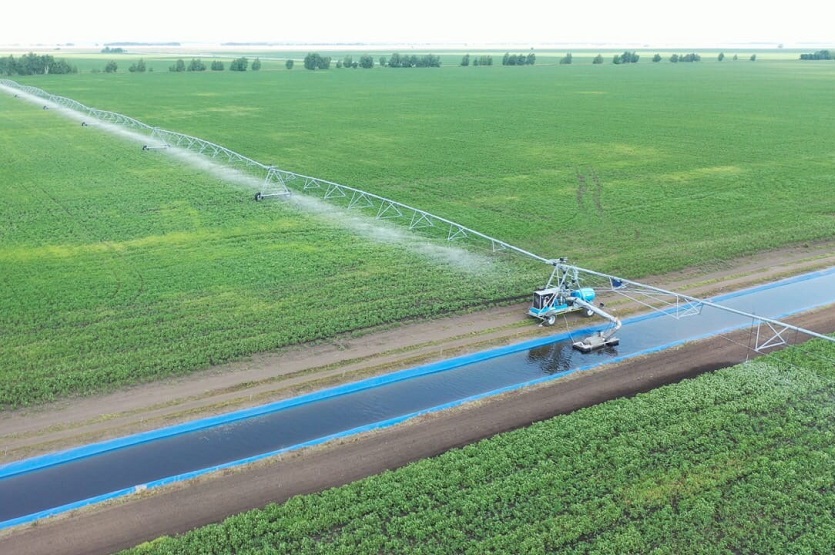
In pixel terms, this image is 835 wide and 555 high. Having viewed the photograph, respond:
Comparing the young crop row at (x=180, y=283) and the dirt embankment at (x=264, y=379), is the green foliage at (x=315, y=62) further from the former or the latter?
the dirt embankment at (x=264, y=379)

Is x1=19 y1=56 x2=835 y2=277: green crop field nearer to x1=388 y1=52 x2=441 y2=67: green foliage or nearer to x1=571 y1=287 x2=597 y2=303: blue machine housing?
x1=571 y1=287 x2=597 y2=303: blue machine housing

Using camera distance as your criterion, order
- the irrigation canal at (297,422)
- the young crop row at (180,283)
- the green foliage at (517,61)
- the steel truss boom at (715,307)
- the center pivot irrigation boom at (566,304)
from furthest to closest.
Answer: the green foliage at (517,61)
the center pivot irrigation boom at (566,304)
the steel truss boom at (715,307)
the young crop row at (180,283)
the irrigation canal at (297,422)

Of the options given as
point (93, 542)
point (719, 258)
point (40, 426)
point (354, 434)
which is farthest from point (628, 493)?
point (719, 258)

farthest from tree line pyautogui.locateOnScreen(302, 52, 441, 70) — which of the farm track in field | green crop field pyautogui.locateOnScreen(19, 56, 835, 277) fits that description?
the farm track in field

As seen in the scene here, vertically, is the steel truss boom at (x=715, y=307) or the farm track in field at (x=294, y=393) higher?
the steel truss boom at (x=715, y=307)

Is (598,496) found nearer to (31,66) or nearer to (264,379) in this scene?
(264,379)

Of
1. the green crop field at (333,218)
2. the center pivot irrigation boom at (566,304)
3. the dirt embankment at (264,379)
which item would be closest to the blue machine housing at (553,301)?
the center pivot irrigation boom at (566,304)

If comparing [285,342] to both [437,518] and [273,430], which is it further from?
[437,518]

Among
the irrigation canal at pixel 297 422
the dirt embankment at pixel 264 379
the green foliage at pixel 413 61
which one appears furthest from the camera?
the green foliage at pixel 413 61
